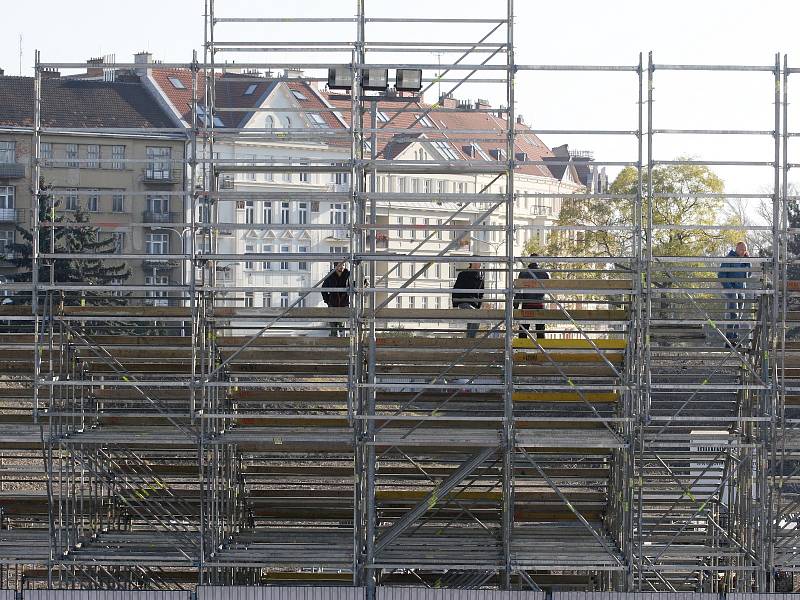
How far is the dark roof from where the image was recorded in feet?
206

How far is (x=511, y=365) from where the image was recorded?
17.5 m

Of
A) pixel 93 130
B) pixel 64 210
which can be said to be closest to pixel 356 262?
pixel 93 130

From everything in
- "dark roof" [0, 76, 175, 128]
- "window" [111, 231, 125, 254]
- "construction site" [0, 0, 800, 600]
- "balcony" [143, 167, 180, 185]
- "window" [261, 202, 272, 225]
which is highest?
"dark roof" [0, 76, 175, 128]

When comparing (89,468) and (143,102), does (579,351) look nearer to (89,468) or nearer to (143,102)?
(89,468)

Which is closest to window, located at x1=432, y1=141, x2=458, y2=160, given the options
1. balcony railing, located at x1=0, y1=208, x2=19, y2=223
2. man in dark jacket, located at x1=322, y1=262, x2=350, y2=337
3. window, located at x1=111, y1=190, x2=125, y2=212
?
window, located at x1=111, y1=190, x2=125, y2=212

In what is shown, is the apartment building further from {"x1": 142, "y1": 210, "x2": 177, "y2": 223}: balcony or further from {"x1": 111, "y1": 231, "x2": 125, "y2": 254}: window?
{"x1": 111, "y1": 231, "x2": 125, "y2": 254}: window


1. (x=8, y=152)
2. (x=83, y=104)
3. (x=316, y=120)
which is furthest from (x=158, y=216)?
(x=316, y=120)

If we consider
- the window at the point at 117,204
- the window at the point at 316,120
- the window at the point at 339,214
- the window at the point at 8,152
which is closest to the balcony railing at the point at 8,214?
the window at the point at 8,152

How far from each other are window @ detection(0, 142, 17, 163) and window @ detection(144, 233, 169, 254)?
698 cm

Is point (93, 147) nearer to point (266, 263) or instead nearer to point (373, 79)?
point (266, 263)

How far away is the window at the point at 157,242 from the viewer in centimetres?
6400

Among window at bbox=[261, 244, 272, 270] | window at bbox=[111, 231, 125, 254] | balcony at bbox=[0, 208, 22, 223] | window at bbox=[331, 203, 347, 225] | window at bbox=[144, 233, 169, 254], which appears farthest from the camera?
balcony at bbox=[0, 208, 22, 223]

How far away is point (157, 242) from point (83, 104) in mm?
6978

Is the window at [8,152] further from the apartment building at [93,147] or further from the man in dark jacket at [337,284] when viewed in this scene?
the man in dark jacket at [337,284]
